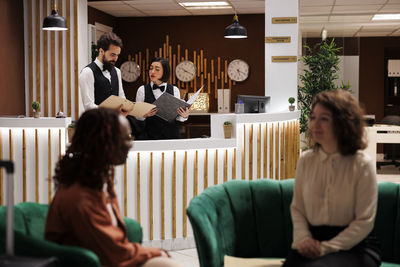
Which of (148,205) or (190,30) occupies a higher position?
(190,30)

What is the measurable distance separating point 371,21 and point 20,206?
386 inches

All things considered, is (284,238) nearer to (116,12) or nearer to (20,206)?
(20,206)

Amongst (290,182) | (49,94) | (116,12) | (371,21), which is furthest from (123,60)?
(290,182)

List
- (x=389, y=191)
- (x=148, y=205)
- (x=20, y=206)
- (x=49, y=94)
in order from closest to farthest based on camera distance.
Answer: (x=20, y=206)
(x=389, y=191)
(x=148, y=205)
(x=49, y=94)

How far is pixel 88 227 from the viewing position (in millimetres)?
2014

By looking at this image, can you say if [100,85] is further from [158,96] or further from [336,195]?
[336,195]

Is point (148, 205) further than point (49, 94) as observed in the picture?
No

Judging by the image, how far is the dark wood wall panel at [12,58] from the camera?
7.08 m

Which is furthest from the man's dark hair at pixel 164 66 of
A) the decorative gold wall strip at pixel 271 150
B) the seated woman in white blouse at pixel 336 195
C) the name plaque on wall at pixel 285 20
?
the seated woman in white blouse at pixel 336 195

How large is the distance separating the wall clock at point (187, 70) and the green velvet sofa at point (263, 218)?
768 cm

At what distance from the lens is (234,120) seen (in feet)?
17.0

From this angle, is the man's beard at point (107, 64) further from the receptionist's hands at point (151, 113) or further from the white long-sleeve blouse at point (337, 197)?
the white long-sleeve blouse at point (337, 197)

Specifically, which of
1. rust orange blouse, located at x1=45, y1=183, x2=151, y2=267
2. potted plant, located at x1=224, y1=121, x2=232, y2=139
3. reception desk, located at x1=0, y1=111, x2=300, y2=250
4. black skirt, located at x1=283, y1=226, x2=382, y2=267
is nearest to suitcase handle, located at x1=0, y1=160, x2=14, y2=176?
rust orange blouse, located at x1=45, y1=183, x2=151, y2=267

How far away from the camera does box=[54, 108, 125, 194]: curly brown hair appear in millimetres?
2100
